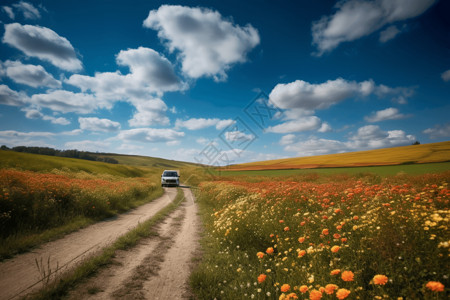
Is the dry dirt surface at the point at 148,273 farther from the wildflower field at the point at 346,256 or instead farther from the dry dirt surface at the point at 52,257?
the dry dirt surface at the point at 52,257

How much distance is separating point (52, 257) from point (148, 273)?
2.56 meters

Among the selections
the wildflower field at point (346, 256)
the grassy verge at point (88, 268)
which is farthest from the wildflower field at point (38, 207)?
the wildflower field at point (346, 256)

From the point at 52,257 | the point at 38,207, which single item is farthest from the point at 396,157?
the point at 38,207

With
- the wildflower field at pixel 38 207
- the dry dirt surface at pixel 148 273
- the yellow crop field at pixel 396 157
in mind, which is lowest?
the dry dirt surface at pixel 148 273

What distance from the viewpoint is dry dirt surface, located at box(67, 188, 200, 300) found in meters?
3.38

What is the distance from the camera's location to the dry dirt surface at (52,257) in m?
3.40

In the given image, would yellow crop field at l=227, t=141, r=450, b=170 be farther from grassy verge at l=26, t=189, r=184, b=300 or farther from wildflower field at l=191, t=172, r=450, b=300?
grassy verge at l=26, t=189, r=184, b=300

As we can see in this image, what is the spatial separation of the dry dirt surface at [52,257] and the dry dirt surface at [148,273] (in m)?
0.85

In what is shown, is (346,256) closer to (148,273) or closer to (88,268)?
(148,273)

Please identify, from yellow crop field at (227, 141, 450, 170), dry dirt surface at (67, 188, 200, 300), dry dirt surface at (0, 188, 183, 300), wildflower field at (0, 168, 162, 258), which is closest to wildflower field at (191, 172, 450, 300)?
dry dirt surface at (67, 188, 200, 300)

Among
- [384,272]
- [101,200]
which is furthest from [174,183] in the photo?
[384,272]

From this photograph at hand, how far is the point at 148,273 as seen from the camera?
162 inches

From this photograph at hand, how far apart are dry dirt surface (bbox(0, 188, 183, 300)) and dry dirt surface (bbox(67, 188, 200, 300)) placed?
85cm

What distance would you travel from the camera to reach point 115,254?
16.3 ft
